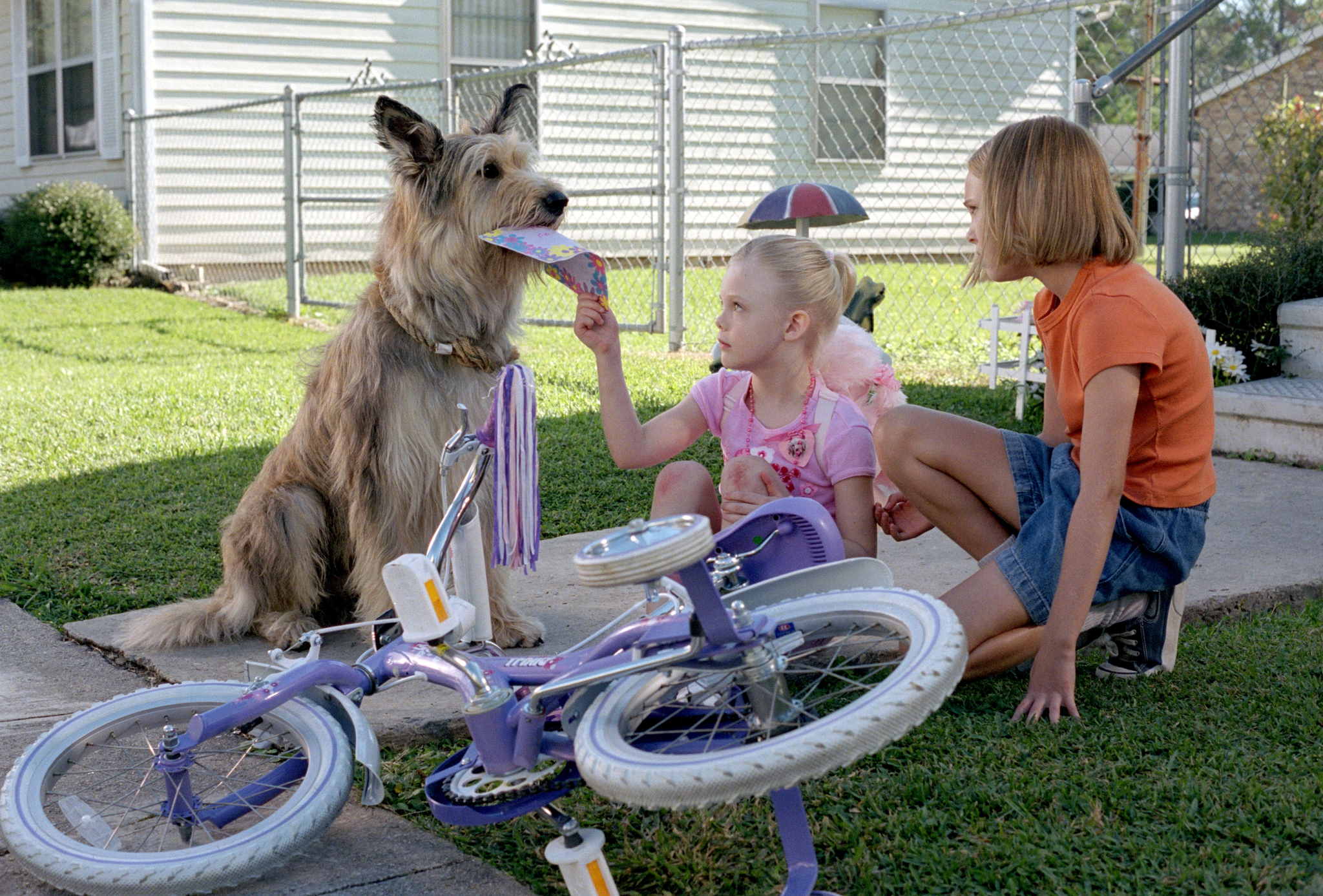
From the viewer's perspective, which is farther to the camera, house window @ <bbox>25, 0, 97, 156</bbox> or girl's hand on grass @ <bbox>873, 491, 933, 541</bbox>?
house window @ <bbox>25, 0, 97, 156</bbox>

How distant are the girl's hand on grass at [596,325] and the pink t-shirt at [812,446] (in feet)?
2.21

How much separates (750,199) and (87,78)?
8663 millimetres

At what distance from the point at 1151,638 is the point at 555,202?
2041 millimetres

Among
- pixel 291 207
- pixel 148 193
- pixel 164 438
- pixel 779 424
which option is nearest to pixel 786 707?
pixel 779 424

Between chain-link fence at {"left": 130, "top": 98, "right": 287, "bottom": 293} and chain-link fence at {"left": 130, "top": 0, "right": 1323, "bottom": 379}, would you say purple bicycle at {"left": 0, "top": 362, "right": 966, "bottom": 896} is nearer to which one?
chain-link fence at {"left": 130, "top": 0, "right": 1323, "bottom": 379}

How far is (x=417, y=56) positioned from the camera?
15516 millimetres

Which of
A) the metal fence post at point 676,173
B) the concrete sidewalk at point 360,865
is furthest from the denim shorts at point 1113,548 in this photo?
the metal fence post at point 676,173

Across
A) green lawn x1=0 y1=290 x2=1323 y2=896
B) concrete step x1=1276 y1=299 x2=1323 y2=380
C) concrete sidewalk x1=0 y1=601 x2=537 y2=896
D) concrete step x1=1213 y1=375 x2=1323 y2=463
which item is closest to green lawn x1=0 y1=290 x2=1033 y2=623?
green lawn x1=0 y1=290 x2=1323 y2=896

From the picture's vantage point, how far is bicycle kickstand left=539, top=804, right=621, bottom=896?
1997 millimetres

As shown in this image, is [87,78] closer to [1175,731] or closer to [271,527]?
[271,527]

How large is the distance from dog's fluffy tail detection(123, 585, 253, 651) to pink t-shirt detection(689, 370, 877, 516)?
5.24 feet

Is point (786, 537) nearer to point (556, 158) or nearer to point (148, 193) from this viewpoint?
point (556, 158)

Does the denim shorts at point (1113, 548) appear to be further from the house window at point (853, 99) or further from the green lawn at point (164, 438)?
the house window at point (853, 99)

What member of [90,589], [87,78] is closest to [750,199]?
[87,78]
